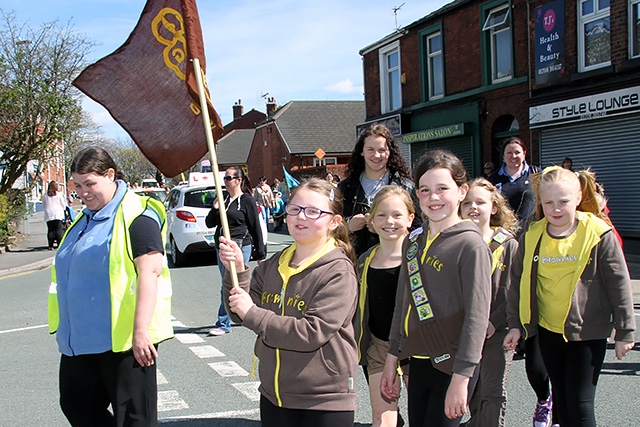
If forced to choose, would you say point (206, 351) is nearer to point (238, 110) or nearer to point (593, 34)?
point (593, 34)

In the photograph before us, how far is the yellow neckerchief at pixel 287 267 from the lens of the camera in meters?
2.74

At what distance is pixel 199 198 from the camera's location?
13430mm

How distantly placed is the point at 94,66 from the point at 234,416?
9.40 feet

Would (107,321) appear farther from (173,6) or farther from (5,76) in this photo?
(5,76)

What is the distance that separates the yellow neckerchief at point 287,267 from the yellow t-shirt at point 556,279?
4.49ft

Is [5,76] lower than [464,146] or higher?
higher

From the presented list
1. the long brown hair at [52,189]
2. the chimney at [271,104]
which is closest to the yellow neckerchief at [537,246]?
the long brown hair at [52,189]

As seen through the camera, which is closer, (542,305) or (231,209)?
(542,305)

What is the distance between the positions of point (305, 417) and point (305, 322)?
0.44 meters

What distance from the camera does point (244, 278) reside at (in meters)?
2.86

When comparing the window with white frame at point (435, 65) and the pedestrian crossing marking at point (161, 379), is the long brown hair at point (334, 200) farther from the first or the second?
the window with white frame at point (435, 65)

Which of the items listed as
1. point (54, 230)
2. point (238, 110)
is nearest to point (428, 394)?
point (54, 230)

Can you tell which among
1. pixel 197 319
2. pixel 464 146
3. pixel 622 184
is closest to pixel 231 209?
pixel 197 319

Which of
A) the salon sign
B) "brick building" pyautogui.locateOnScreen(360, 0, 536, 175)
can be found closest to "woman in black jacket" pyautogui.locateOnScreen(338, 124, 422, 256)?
the salon sign
